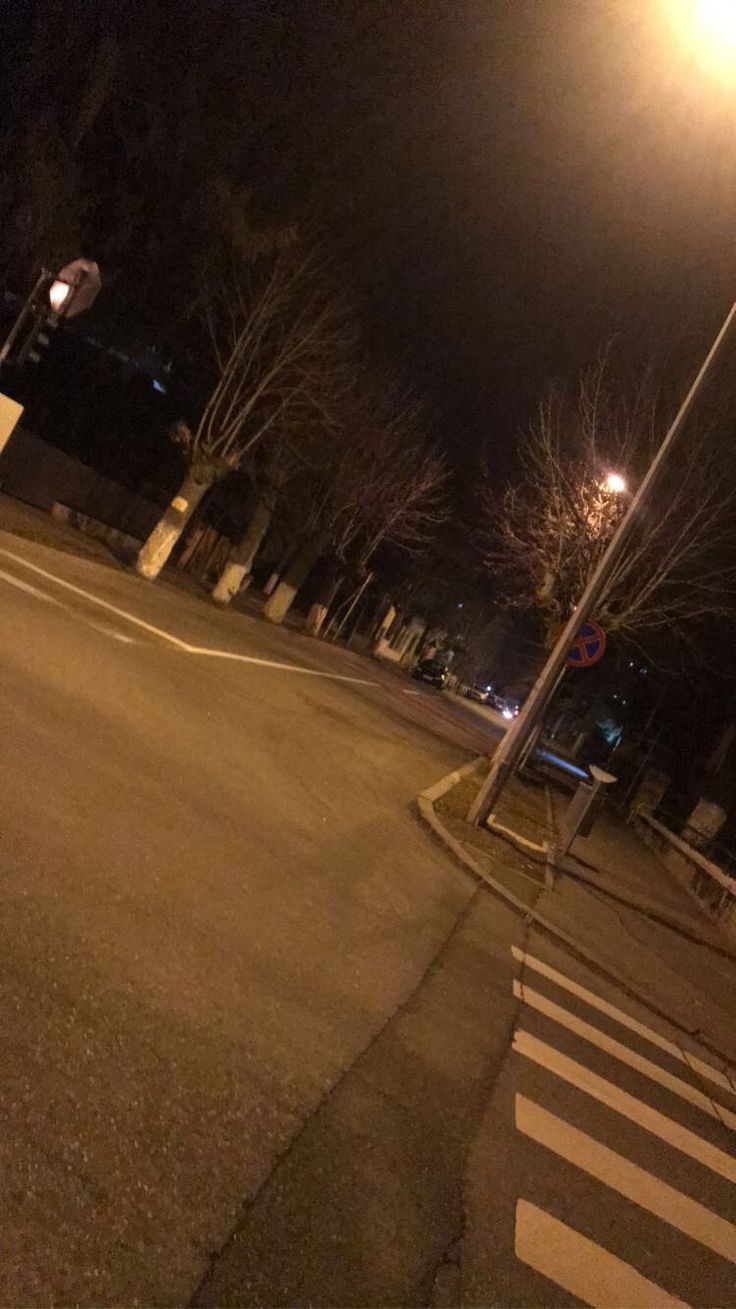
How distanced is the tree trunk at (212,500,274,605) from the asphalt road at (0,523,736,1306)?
18.3 metres

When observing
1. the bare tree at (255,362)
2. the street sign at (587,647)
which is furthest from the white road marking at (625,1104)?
the bare tree at (255,362)

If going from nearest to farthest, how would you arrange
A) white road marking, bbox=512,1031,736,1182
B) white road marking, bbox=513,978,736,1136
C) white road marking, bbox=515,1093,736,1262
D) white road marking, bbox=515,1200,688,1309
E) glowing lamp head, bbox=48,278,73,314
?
white road marking, bbox=515,1200,688,1309
white road marking, bbox=515,1093,736,1262
white road marking, bbox=512,1031,736,1182
white road marking, bbox=513,978,736,1136
glowing lamp head, bbox=48,278,73,314

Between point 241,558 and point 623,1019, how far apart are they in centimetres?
2209

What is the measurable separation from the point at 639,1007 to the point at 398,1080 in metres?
4.43

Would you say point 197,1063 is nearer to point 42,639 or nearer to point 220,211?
point 42,639

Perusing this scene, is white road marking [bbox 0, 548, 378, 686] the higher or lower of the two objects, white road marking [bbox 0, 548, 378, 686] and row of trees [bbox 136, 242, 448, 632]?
the lower

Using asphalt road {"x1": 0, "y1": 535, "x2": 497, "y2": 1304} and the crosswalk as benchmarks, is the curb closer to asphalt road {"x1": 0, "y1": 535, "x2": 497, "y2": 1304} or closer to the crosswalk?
asphalt road {"x1": 0, "y1": 535, "x2": 497, "y2": 1304}

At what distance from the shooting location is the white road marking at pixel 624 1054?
642 cm

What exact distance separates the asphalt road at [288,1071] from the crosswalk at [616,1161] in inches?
0.8

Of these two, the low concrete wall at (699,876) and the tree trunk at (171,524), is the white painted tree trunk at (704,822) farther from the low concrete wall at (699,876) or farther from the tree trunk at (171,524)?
the tree trunk at (171,524)

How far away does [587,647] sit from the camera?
499 inches

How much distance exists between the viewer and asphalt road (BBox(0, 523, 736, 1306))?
3025mm

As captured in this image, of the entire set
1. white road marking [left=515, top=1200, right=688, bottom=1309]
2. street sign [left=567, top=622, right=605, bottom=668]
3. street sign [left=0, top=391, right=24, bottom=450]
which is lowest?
white road marking [left=515, top=1200, right=688, bottom=1309]

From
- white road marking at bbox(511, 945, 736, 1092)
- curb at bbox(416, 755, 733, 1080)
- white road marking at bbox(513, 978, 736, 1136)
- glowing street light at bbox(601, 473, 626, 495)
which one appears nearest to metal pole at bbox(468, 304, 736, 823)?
curb at bbox(416, 755, 733, 1080)
